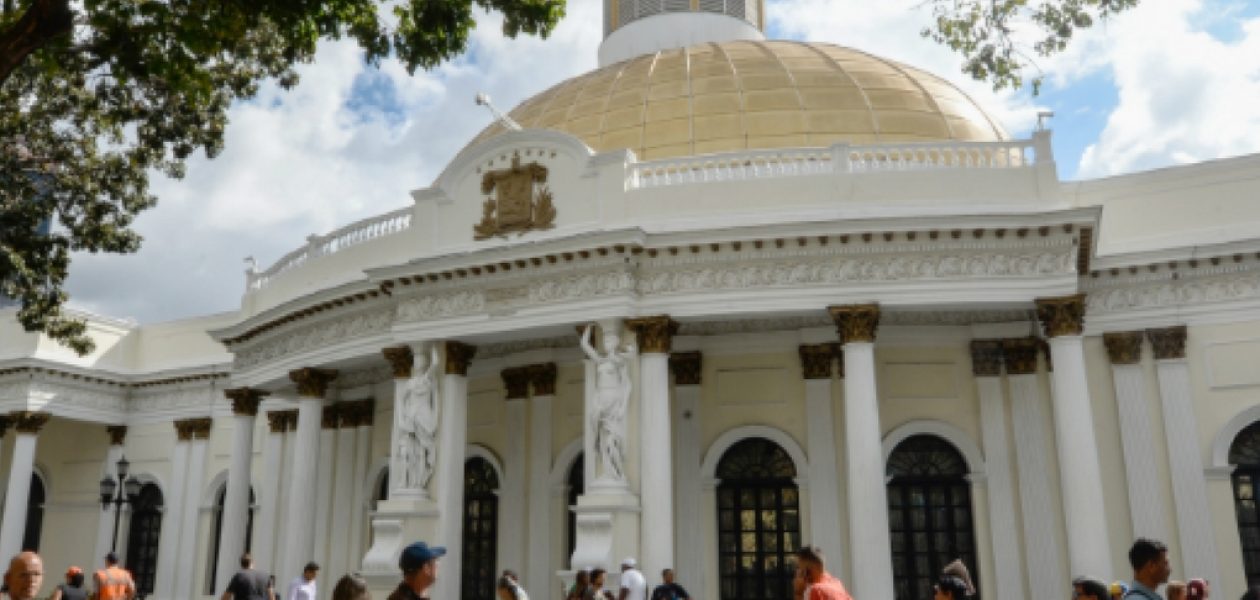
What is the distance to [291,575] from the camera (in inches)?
738

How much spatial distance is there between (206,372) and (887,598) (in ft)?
65.7

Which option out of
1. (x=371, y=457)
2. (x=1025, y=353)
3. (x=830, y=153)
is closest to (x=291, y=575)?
(x=371, y=457)

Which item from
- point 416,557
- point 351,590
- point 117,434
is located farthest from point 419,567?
point 117,434

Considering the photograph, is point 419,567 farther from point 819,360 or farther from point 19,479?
point 19,479

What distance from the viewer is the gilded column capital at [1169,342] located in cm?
1750

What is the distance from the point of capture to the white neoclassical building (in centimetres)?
1551

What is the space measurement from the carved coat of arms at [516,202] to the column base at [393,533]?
4486 millimetres

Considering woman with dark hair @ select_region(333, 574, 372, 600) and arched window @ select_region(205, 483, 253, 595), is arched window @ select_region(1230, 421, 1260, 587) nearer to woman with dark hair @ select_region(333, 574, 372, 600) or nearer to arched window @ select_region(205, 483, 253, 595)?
woman with dark hair @ select_region(333, 574, 372, 600)

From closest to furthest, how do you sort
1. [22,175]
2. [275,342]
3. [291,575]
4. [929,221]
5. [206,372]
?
[22,175] < [929,221] < [291,575] < [275,342] < [206,372]

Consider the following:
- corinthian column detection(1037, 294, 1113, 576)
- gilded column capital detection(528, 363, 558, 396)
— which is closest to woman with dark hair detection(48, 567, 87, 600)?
gilded column capital detection(528, 363, 558, 396)

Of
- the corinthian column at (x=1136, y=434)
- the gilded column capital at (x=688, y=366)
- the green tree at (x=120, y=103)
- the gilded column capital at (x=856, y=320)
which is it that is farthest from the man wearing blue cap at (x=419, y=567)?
the corinthian column at (x=1136, y=434)

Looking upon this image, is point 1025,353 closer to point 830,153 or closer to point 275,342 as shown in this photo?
point 830,153

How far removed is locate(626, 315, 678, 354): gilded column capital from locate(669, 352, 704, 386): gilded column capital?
2.27m

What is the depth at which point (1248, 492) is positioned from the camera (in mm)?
17109
